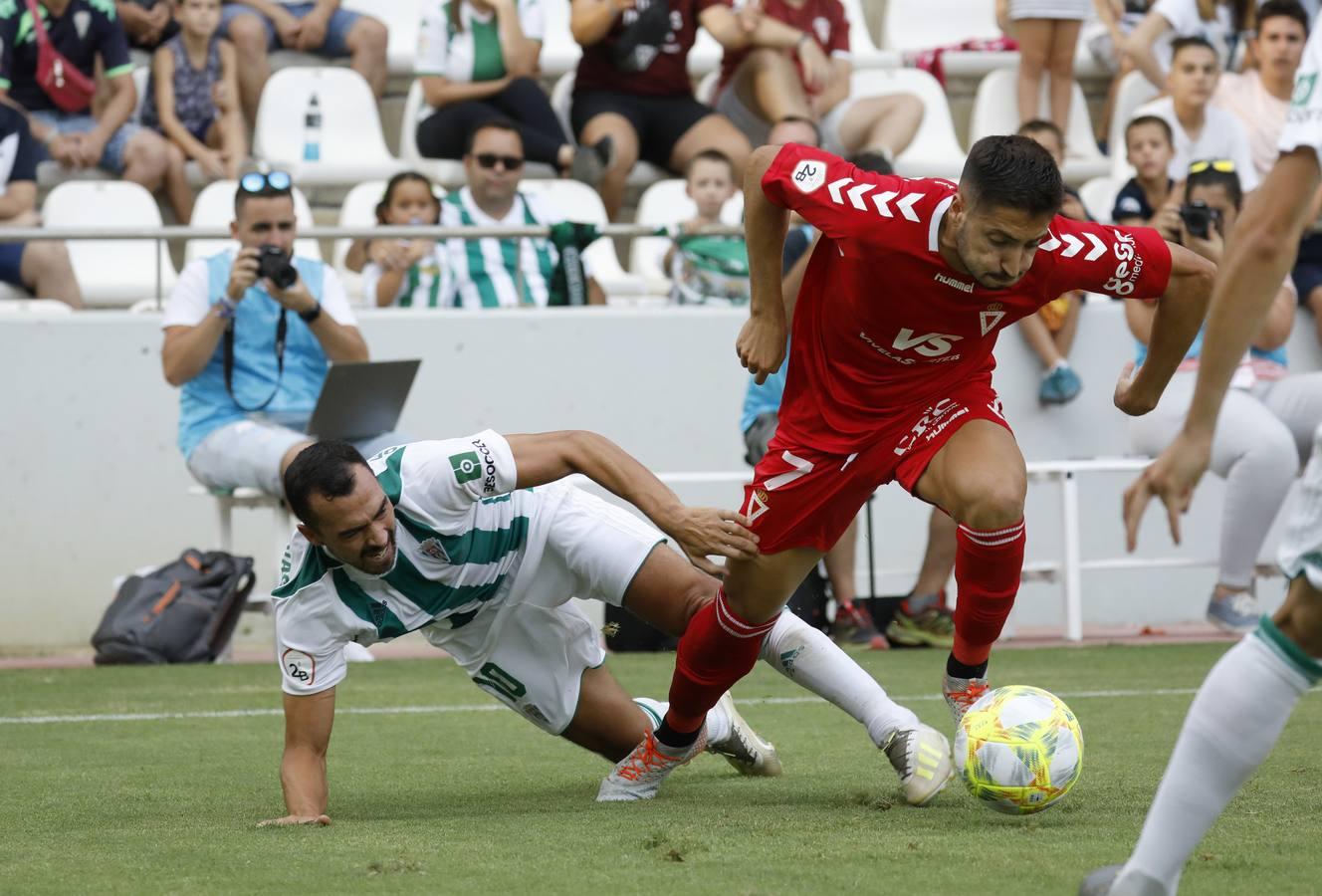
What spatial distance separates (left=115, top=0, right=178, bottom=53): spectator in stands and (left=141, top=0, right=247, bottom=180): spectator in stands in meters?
0.27

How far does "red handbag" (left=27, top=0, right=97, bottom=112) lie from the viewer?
1105 cm

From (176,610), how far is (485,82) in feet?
13.3

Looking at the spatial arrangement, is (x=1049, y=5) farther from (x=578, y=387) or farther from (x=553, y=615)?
(x=553, y=615)

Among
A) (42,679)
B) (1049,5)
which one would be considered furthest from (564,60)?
(42,679)

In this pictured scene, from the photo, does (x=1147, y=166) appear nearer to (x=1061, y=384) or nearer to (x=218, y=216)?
(x=1061, y=384)

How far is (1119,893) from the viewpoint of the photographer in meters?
3.15

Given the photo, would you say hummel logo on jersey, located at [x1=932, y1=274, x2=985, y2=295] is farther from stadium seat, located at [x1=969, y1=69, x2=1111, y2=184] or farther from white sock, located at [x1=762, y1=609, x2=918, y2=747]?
stadium seat, located at [x1=969, y1=69, x2=1111, y2=184]

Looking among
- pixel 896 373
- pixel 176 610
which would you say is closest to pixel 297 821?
pixel 896 373

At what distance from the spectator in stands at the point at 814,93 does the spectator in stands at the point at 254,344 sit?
3.85 meters

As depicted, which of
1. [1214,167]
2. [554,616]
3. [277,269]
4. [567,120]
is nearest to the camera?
[554,616]

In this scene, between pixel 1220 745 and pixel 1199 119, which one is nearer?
pixel 1220 745

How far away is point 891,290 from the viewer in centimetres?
500

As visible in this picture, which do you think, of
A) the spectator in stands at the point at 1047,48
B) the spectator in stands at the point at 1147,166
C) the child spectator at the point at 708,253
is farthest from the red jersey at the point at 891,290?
the spectator in stands at the point at 1047,48

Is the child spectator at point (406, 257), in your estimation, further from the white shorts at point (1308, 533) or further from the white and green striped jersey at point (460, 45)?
the white shorts at point (1308, 533)
